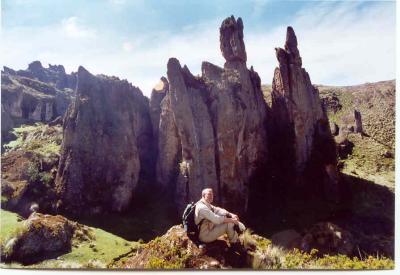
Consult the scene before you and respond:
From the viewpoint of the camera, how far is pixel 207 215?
1235cm

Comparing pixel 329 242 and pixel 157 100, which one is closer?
pixel 329 242

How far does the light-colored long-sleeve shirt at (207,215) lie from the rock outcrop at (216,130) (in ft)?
60.8

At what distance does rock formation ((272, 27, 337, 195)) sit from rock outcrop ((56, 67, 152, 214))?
12.1 m

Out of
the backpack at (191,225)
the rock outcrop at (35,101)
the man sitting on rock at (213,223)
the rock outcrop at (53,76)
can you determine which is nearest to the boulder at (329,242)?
the man sitting on rock at (213,223)

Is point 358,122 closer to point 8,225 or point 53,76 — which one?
point 53,76

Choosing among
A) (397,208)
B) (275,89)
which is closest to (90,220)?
(275,89)

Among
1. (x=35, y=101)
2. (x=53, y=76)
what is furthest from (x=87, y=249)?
(x=35, y=101)

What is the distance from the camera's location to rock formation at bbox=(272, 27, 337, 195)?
35.3 metres

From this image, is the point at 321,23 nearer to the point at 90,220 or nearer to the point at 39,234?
the point at 39,234

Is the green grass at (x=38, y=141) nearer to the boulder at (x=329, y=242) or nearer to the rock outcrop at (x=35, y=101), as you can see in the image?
the rock outcrop at (x=35, y=101)

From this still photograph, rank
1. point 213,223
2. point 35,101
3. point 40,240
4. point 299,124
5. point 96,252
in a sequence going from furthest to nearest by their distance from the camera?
point 35,101 → point 299,124 → point 96,252 → point 40,240 → point 213,223

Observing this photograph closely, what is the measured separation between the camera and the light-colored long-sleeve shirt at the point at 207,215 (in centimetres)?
1223

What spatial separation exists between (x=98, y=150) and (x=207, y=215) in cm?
2315

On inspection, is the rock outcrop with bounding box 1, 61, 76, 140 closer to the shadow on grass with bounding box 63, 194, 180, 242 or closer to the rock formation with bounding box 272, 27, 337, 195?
the shadow on grass with bounding box 63, 194, 180, 242
